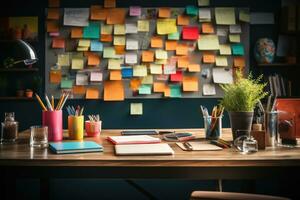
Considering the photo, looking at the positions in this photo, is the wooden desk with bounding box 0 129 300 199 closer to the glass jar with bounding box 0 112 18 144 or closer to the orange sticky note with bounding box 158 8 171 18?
the glass jar with bounding box 0 112 18 144

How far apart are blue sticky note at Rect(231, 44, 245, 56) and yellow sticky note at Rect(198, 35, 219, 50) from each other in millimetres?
165

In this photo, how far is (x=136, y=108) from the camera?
3758 millimetres

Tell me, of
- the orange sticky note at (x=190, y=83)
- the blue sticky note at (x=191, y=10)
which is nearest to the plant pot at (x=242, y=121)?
the orange sticky note at (x=190, y=83)

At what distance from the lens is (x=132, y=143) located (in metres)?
1.71

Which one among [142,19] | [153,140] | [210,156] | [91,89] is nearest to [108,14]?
[142,19]

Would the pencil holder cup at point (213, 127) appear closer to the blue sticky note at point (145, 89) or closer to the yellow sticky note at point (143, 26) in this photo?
the blue sticky note at point (145, 89)

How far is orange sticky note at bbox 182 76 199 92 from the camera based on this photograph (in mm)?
3717

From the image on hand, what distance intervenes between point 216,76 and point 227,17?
0.61 metres

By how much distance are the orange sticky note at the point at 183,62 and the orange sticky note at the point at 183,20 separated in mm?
342

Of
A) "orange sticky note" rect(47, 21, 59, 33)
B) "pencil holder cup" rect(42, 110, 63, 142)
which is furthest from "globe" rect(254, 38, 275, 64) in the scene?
"pencil holder cup" rect(42, 110, 63, 142)

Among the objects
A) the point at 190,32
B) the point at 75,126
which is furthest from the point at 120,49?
the point at 75,126

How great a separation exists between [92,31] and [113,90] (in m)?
0.63

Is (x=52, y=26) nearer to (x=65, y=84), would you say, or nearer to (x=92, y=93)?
(x=65, y=84)

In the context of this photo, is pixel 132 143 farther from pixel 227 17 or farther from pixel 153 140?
pixel 227 17
